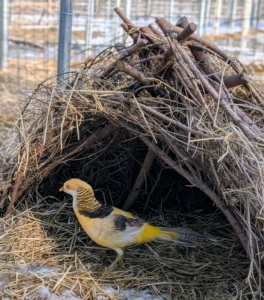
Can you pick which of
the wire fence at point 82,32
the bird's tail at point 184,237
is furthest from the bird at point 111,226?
the wire fence at point 82,32

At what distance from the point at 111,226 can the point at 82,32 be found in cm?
1395

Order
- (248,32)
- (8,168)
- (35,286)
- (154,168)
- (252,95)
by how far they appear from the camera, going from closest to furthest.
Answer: (35,286) < (252,95) < (8,168) < (154,168) < (248,32)

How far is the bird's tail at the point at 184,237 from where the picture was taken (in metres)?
2.88

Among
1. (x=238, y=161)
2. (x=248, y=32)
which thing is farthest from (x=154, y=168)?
(x=248, y=32)

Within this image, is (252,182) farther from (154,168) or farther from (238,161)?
(154,168)

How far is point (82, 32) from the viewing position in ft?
52.4

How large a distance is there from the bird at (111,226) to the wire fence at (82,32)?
10.5 ft

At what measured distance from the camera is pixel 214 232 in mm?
3199

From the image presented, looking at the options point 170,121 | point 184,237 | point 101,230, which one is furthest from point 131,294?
point 170,121

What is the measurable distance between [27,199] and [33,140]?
50 centimetres

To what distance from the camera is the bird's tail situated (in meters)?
2.88

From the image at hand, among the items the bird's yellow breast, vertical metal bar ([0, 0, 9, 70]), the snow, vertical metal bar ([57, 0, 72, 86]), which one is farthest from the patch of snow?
vertical metal bar ([0, 0, 9, 70])

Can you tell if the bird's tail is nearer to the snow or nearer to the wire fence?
the snow

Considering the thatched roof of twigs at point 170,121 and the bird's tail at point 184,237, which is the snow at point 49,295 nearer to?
the bird's tail at point 184,237
